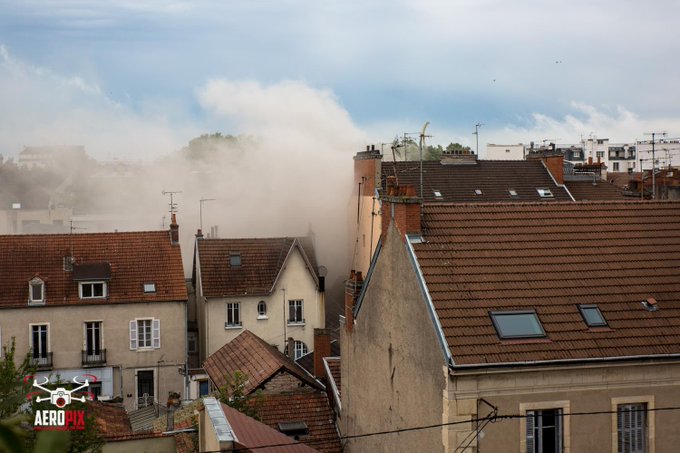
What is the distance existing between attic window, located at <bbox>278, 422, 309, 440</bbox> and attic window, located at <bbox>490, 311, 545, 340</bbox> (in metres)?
9.87

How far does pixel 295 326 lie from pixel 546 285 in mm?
27483

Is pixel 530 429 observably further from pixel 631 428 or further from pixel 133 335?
pixel 133 335

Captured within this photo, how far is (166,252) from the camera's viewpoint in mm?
42625

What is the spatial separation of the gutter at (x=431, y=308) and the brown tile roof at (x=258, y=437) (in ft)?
13.3

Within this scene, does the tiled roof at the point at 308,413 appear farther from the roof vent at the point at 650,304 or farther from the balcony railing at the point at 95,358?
the balcony railing at the point at 95,358

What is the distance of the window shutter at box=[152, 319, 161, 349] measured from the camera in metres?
40.3

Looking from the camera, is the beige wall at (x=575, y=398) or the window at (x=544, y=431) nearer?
the beige wall at (x=575, y=398)

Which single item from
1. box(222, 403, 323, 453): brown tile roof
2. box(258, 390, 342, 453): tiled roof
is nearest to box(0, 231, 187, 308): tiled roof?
box(258, 390, 342, 453): tiled roof

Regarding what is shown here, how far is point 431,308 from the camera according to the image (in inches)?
657

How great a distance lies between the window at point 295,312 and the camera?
4438cm

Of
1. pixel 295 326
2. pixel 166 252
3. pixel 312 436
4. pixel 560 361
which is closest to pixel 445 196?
pixel 295 326

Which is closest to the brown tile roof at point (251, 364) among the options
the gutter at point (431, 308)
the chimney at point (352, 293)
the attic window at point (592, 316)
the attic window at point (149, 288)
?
the chimney at point (352, 293)

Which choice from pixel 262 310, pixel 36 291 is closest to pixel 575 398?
pixel 262 310

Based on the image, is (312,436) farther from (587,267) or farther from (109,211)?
(109,211)
